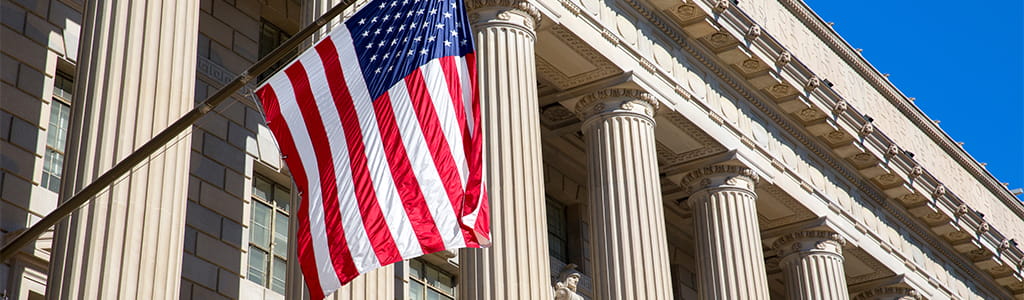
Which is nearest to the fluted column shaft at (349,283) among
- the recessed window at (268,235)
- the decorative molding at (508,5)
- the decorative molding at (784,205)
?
the decorative molding at (508,5)

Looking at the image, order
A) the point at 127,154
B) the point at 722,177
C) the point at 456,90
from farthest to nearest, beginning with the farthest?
the point at 722,177
the point at 127,154
the point at 456,90

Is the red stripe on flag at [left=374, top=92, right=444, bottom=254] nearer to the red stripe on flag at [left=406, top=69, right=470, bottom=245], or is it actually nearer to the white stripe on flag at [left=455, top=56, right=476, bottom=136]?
the red stripe on flag at [left=406, top=69, right=470, bottom=245]

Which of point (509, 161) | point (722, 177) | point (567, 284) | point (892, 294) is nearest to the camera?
point (509, 161)

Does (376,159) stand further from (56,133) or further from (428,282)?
(428,282)

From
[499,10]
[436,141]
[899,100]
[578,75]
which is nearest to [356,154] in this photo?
[436,141]

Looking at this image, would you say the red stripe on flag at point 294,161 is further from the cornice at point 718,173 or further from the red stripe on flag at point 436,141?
the cornice at point 718,173

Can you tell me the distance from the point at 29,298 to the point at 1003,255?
1363 inches

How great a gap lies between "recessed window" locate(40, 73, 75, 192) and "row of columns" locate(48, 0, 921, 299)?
12.3 ft

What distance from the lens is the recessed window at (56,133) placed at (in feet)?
68.8

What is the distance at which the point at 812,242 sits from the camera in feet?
115

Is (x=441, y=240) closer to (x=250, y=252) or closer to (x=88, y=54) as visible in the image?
(x=88, y=54)

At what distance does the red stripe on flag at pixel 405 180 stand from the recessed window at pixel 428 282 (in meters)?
15.5

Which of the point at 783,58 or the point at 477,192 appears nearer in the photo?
the point at 477,192

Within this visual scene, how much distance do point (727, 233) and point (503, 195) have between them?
9743 mm
